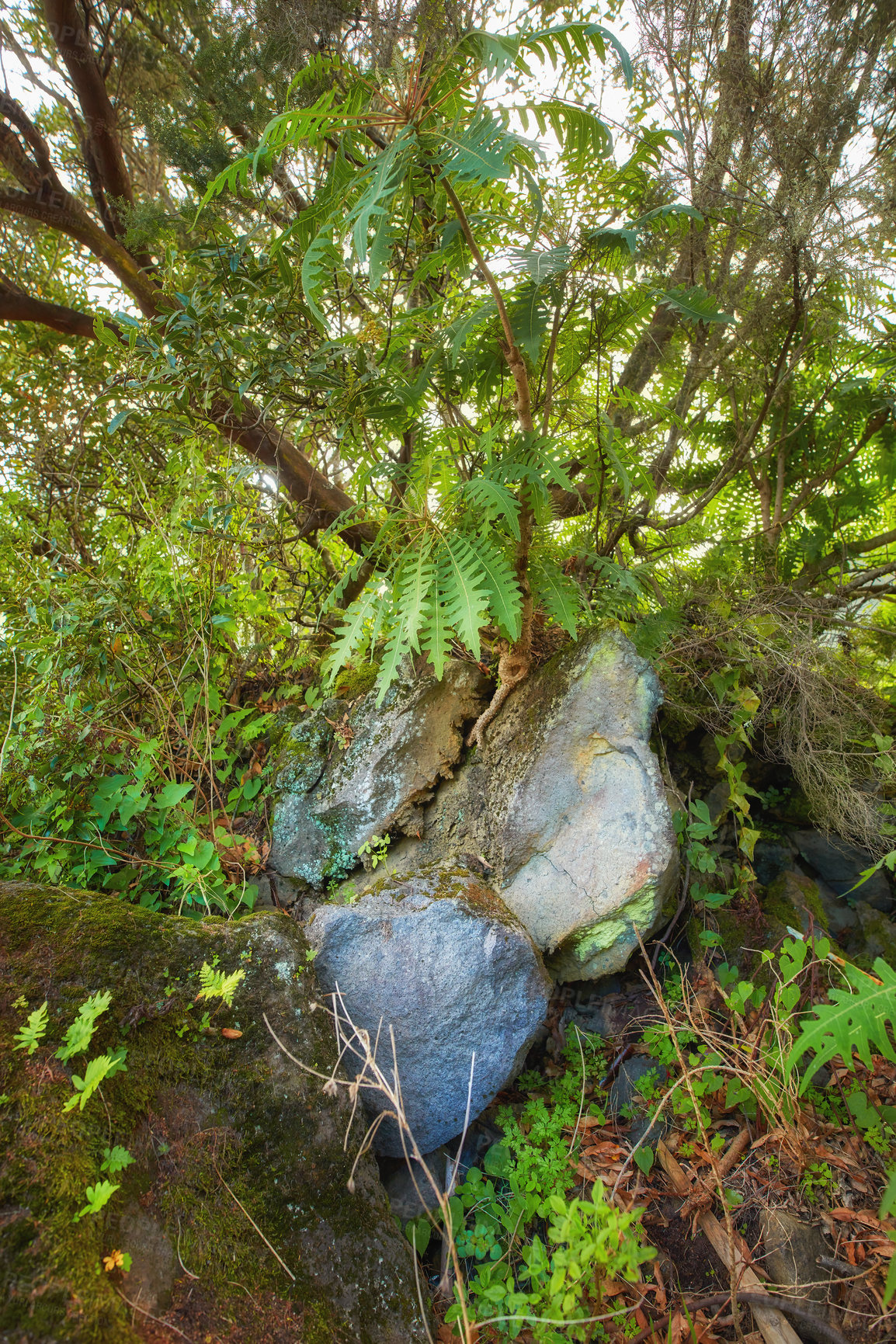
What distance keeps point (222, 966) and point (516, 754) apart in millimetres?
1511

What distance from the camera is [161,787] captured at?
308cm

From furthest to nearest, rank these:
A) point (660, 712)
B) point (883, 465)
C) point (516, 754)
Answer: point (883, 465)
point (660, 712)
point (516, 754)

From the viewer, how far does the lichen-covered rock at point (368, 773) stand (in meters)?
3.10

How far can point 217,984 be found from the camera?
1.98m

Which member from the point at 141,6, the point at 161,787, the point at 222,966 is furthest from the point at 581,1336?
the point at 141,6

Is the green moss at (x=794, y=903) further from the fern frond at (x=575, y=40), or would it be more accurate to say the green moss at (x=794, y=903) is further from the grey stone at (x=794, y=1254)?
the fern frond at (x=575, y=40)

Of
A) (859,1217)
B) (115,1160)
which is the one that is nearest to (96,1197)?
(115,1160)

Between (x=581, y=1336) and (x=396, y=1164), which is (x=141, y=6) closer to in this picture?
(x=396, y=1164)

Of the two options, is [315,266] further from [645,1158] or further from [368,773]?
[645,1158]

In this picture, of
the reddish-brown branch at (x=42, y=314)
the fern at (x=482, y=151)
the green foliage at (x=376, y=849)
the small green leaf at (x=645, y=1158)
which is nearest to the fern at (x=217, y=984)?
the green foliage at (x=376, y=849)

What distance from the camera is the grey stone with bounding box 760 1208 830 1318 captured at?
5.79ft

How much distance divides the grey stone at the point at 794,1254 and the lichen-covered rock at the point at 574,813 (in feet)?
2.75

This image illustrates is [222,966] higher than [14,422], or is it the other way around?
[14,422]

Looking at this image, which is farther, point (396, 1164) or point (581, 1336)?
point (396, 1164)
